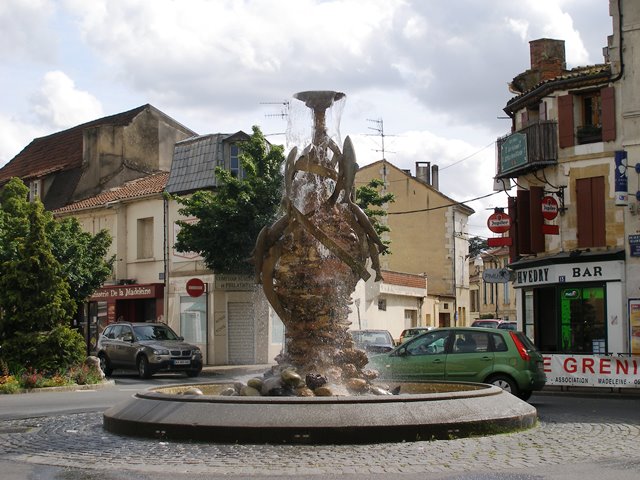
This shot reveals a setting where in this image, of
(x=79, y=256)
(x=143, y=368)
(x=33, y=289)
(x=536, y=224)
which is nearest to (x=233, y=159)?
(x=79, y=256)

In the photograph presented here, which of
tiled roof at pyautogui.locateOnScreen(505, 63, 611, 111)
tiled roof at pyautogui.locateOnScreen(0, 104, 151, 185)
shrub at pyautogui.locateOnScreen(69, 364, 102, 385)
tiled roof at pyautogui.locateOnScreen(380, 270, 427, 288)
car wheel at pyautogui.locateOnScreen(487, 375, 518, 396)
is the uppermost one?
tiled roof at pyautogui.locateOnScreen(0, 104, 151, 185)

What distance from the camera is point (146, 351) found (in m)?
29.3

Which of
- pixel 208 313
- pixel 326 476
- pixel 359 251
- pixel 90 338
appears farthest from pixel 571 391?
pixel 90 338

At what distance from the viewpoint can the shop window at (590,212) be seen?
1225 inches

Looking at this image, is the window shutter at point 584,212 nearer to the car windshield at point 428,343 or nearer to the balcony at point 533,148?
the balcony at point 533,148

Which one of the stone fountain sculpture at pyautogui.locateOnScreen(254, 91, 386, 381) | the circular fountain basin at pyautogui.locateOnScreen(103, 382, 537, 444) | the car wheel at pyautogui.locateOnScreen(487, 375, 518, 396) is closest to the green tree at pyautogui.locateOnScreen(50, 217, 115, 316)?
the car wheel at pyautogui.locateOnScreen(487, 375, 518, 396)

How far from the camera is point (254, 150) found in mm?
35844

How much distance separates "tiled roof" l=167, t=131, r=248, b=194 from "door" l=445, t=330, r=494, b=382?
74.6ft

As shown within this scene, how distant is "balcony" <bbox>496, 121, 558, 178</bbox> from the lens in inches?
1287

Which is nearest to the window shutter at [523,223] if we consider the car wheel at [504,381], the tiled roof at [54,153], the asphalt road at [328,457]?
the car wheel at [504,381]

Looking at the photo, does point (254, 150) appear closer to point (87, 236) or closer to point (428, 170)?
point (87, 236)

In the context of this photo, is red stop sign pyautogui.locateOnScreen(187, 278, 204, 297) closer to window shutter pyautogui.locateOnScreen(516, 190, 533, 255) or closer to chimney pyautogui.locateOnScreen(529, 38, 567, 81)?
window shutter pyautogui.locateOnScreen(516, 190, 533, 255)

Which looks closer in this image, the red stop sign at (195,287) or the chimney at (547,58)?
the red stop sign at (195,287)

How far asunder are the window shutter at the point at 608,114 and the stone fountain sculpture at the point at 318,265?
17.5 m
